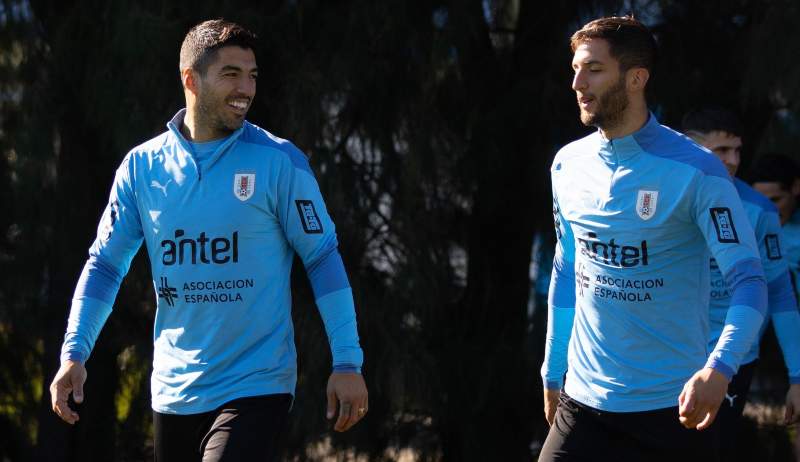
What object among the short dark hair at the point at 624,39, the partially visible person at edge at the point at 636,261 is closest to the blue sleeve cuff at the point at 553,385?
the partially visible person at edge at the point at 636,261

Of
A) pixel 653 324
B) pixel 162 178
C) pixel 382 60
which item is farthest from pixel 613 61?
pixel 382 60

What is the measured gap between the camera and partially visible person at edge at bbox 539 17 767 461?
→ 10.9 feet

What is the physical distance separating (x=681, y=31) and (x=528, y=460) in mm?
2360

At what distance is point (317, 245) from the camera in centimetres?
346

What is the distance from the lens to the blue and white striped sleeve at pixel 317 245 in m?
3.41

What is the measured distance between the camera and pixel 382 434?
20.3ft

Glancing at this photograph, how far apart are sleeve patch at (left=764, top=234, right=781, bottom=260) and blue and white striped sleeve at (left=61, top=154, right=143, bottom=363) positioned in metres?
2.32

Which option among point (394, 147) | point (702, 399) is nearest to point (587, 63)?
point (702, 399)

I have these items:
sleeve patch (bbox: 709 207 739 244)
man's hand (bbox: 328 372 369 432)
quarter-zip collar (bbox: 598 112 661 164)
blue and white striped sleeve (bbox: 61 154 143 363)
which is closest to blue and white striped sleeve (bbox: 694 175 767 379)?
sleeve patch (bbox: 709 207 739 244)

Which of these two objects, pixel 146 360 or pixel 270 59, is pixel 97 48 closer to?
pixel 270 59

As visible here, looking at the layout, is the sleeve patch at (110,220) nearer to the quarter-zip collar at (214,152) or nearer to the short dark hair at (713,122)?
the quarter-zip collar at (214,152)

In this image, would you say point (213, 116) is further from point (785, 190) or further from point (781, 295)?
point (785, 190)

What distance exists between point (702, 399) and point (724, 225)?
0.53 m

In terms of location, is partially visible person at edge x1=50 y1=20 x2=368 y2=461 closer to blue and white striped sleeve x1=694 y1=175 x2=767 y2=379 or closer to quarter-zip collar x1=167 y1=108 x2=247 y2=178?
quarter-zip collar x1=167 y1=108 x2=247 y2=178
